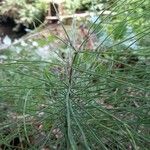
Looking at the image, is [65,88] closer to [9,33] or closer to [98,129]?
[98,129]

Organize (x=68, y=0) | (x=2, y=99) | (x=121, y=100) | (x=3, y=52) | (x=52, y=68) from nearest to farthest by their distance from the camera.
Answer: (x=121, y=100) < (x=2, y=99) < (x=52, y=68) < (x=3, y=52) < (x=68, y=0)

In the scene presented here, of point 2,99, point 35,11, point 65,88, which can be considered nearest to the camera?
point 65,88

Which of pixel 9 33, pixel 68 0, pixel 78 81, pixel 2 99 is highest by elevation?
pixel 78 81

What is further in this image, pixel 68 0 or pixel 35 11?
pixel 35 11

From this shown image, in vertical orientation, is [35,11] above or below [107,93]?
below

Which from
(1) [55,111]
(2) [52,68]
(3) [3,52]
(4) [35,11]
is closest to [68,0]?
(4) [35,11]

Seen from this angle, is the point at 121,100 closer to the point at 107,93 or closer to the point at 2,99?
the point at 107,93

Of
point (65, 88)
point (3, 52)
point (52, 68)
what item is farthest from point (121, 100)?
point (3, 52)

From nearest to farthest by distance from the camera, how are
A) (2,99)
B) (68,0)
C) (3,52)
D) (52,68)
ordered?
(2,99) < (52,68) < (3,52) < (68,0)

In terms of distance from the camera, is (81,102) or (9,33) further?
(9,33)
